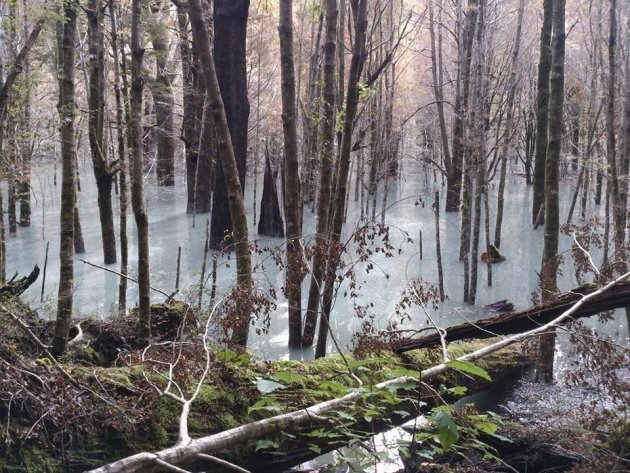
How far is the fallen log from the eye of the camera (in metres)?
4.00

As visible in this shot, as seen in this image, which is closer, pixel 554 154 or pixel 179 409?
pixel 179 409

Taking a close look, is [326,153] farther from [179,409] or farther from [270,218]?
[270,218]

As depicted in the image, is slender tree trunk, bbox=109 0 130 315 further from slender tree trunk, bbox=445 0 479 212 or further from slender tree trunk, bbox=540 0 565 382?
slender tree trunk, bbox=445 0 479 212

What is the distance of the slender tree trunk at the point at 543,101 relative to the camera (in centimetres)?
895

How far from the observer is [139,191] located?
4.79 metres

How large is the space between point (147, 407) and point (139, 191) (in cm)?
222

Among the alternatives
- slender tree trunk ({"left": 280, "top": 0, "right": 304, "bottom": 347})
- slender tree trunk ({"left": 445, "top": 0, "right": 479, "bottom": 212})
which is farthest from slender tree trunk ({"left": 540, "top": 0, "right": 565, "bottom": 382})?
slender tree trunk ({"left": 445, "top": 0, "right": 479, "bottom": 212})

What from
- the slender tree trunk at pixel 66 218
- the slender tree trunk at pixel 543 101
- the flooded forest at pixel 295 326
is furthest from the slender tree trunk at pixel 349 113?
the slender tree trunk at pixel 543 101

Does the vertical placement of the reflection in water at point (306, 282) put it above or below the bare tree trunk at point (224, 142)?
below

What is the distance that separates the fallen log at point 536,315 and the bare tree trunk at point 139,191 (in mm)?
2112

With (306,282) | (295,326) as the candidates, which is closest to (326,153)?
(295,326)

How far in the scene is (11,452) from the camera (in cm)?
263

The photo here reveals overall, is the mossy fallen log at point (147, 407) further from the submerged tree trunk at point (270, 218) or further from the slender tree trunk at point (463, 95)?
the submerged tree trunk at point (270, 218)

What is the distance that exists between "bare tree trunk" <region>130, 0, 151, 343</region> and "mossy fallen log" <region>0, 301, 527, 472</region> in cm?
81
